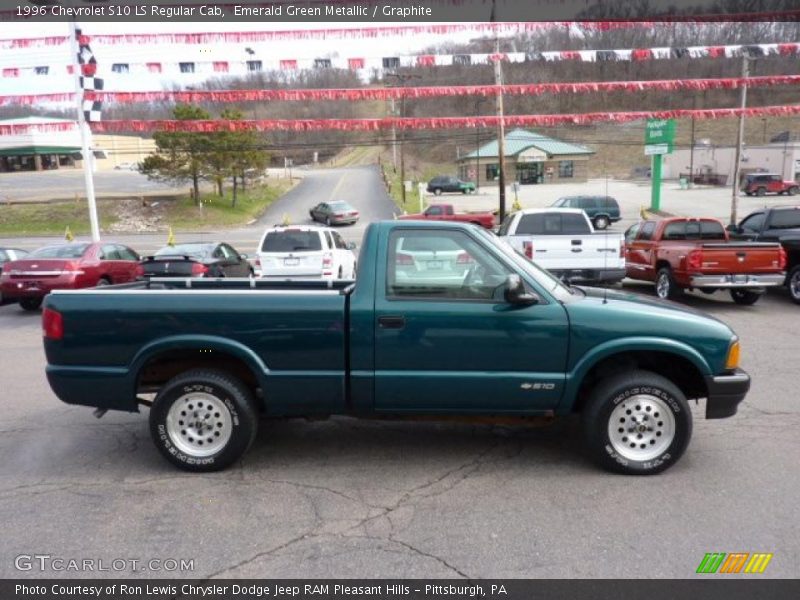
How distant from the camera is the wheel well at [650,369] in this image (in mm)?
4488

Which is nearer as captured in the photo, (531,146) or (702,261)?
(702,261)

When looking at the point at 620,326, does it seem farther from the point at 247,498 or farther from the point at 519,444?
the point at 247,498

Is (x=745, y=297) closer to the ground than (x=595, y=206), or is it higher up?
closer to the ground

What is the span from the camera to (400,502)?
4.04 meters

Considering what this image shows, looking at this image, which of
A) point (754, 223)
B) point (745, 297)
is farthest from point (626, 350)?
point (754, 223)

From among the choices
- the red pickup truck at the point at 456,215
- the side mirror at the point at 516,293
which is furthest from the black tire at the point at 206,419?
the red pickup truck at the point at 456,215

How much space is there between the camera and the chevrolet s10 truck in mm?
A: 4258

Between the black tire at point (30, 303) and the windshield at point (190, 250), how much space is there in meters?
2.63

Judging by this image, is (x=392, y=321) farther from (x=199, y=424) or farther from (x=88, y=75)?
(x=88, y=75)

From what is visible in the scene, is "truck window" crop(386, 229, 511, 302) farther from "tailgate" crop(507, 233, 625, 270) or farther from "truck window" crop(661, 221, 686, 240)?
"truck window" crop(661, 221, 686, 240)

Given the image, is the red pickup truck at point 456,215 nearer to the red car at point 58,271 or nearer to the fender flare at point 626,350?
the red car at point 58,271

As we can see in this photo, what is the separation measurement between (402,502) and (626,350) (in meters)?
1.87

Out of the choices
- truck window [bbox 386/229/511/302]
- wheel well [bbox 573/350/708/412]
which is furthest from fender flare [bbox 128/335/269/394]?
wheel well [bbox 573/350/708/412]

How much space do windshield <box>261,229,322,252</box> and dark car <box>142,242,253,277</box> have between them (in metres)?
1.16
